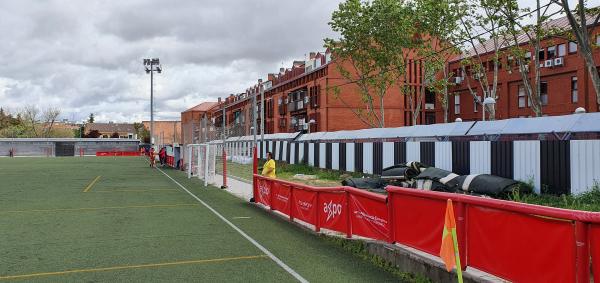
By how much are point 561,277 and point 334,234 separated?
588 cm

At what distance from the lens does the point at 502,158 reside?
17344 mm

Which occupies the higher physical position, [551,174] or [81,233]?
[551,174]

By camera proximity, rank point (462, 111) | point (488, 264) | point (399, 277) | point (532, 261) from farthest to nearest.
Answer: point (462, 111), point (399, 277), point (488, 264), point (532, 261)

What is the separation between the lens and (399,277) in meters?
7.20

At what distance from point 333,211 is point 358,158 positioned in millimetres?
18285

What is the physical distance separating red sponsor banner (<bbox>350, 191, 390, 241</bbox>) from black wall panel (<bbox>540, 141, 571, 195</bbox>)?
836 cm

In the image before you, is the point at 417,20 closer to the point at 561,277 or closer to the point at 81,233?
the point at 81,233

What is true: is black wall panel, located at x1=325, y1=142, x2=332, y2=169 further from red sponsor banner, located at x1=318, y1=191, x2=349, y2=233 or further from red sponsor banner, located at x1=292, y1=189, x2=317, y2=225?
red sponsor banner, located at x1=318, y1=191, x2=349, y2=233

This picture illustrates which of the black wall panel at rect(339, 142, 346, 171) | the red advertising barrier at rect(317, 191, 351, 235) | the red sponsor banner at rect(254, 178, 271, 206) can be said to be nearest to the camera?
the red advertising barrier at rect(317, 191, 351, 235)

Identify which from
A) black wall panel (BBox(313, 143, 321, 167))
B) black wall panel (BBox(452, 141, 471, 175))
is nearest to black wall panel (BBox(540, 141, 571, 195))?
black wall panel (BBox(452, 141, 471, 175))

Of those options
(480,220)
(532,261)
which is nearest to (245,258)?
(480,220)

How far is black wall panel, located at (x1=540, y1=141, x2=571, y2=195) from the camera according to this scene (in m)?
14.6

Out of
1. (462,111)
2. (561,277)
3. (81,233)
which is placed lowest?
(81,233)

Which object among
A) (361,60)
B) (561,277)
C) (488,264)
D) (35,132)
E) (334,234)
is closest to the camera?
(561,277)
